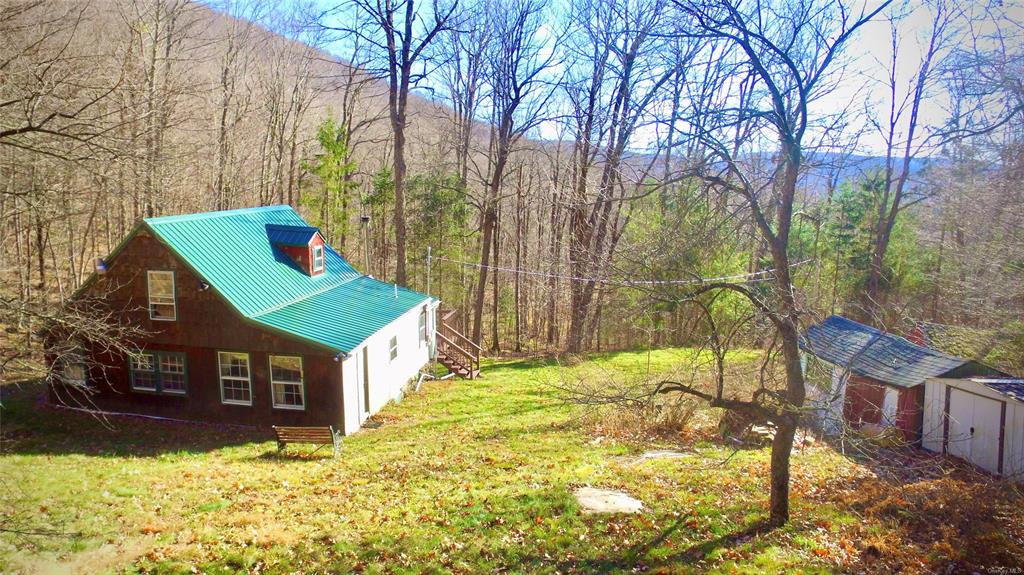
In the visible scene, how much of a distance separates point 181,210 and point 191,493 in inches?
1036

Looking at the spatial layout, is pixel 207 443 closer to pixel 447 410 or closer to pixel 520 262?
pixel 447 410

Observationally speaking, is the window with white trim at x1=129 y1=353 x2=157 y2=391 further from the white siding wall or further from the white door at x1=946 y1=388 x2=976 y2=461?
the white door at x1=946 y1=388 x2=976 y2=461

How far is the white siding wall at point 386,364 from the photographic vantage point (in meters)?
16.3

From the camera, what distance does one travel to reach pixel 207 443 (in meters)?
15.3

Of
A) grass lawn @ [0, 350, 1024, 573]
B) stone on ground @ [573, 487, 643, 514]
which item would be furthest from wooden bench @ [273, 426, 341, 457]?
stone on ground @ [573, 487, 643, 514]

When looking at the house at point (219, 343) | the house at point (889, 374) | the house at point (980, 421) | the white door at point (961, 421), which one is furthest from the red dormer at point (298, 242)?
the white door at point (961, 421)

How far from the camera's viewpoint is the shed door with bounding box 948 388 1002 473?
15.6 metres

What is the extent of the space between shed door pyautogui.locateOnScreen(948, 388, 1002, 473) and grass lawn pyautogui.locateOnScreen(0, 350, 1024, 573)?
3.28 meters

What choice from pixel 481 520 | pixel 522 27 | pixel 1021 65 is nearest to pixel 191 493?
pixel 481 520

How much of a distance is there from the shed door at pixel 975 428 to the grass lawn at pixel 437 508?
3.28 metres

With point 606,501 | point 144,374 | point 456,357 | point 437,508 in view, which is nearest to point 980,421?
point 606,501

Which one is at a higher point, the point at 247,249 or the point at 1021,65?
the point at 1021,65

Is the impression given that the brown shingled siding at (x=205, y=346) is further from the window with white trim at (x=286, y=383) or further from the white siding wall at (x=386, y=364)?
the white siding wall at (x=386, y=364)

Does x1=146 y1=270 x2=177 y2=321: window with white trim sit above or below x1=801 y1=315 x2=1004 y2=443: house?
above
